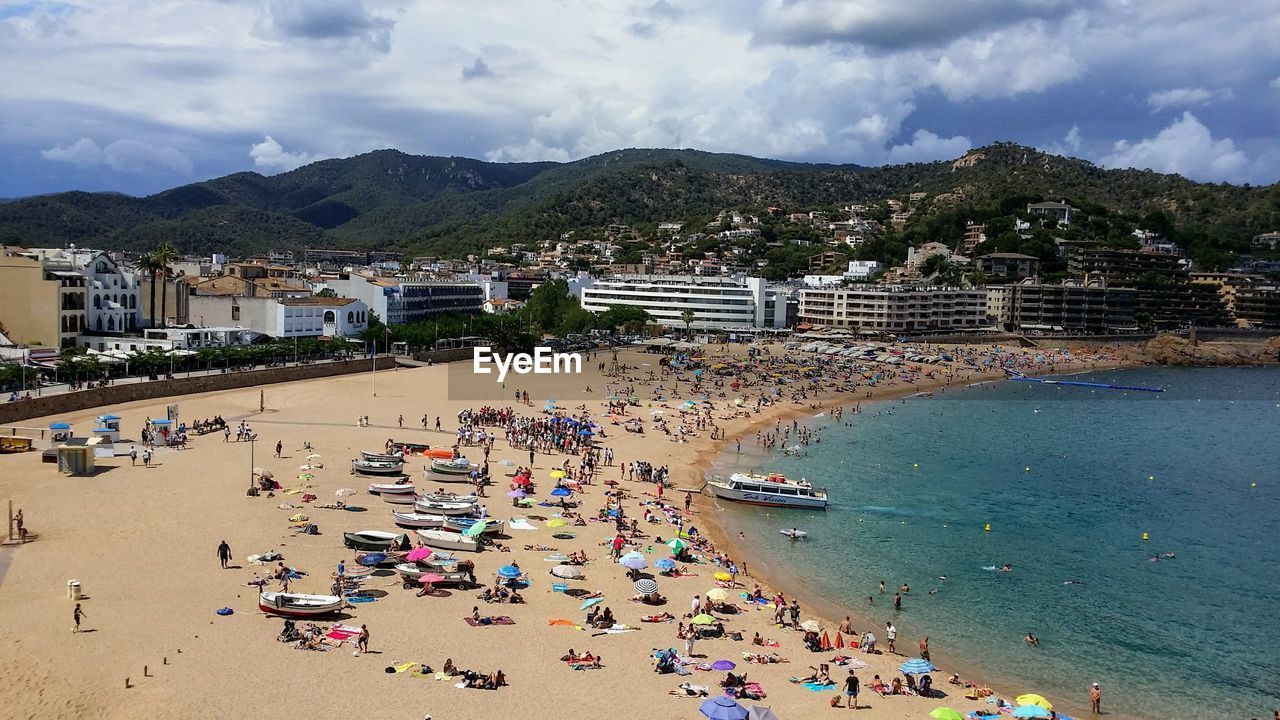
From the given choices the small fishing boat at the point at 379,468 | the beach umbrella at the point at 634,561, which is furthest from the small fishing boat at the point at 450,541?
the small fishing boat at the point at 379,468

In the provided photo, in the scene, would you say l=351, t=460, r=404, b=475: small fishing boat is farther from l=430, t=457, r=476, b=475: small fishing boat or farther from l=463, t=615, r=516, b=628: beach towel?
l=463, t=615, r=516, b=628: beach towel

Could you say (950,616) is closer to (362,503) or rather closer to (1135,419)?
(362,503)

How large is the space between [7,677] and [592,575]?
12.4 m

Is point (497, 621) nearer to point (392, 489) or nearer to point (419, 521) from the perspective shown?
point (419, 521)

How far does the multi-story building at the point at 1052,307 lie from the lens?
112 metres

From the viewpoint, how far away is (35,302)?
51.9 m

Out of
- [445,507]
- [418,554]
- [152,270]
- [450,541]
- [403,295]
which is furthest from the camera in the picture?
[403,295]

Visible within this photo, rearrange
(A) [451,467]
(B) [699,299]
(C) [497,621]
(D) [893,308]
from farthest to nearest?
(D) [893,308]
(B) [699,299]
(A) [451,467]
(C) [497,621]

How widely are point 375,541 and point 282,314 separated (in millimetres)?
43732

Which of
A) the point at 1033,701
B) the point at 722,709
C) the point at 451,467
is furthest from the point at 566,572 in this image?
the point at 451,467

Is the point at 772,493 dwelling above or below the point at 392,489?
below

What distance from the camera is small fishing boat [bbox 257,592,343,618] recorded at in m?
19.2

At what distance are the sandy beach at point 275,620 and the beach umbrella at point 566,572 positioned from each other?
0.69 feet

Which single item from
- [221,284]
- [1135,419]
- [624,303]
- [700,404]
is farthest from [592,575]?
[624,303]
